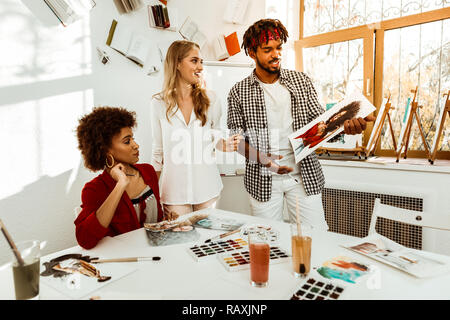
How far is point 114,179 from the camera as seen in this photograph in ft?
4.59

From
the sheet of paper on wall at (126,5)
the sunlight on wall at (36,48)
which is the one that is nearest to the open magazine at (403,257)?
the sunlight on wall at (36,48)

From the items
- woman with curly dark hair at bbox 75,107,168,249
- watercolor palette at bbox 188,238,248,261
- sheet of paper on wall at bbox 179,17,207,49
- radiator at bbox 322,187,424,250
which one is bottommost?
radiator at bbox 322,187,424,250

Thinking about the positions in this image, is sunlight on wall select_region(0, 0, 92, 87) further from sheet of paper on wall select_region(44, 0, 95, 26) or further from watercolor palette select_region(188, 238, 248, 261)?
watercolor palette select_region(188, 238, 248, 261)

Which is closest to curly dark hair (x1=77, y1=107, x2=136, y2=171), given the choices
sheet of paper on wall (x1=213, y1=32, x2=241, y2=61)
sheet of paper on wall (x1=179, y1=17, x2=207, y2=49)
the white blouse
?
the white blouse

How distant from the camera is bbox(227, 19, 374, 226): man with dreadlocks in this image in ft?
5.61

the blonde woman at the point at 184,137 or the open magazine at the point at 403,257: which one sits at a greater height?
the blonde woman at the point at 184,137

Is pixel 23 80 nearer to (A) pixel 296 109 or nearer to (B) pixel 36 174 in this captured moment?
(B) pixel 36 174

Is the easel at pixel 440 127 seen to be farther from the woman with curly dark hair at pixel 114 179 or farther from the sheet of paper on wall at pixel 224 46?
the woman with curly dark hair at pixel 114 179

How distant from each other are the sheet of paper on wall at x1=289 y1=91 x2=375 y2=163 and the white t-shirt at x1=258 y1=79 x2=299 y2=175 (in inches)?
3.7

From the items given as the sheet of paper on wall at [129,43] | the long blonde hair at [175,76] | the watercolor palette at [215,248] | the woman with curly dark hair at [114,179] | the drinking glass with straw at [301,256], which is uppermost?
the sheet of paper on wall at [129,43]

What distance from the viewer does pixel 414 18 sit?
97.3 inches

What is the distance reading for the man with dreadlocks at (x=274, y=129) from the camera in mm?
1711

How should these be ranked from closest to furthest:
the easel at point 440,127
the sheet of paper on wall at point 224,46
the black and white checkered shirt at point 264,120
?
the black and white checkered shirt at point 264,120
the easel at point 440,127
the sheet of paper on wall at point 224,46

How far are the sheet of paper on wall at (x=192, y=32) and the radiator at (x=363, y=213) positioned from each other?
1.75 metres
